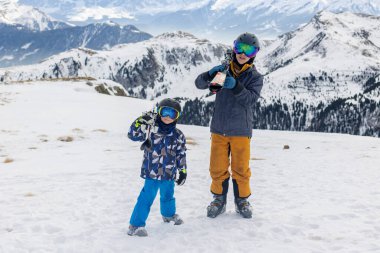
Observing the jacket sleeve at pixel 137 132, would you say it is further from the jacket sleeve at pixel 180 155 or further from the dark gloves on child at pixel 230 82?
the dark gloves on child at pixel 230 82

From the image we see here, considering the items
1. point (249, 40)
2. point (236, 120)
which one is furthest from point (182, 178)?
point (249, 40)

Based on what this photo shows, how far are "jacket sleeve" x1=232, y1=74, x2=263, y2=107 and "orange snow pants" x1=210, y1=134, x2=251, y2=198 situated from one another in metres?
0.85

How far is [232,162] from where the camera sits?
9.06 metres

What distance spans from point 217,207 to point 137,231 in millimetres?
2097

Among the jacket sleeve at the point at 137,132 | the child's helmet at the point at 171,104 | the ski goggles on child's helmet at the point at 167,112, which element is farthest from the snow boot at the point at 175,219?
the child's helmet at the point at 171,104

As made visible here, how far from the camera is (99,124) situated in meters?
26.4

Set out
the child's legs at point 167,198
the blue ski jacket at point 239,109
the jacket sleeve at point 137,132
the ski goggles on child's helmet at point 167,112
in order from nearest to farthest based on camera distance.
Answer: the jacket sleeve at point 137,132
the ski goggles on child's helmet at point 167,112
the child's legs at point 167,198
the blue ski jacket at point 239,109

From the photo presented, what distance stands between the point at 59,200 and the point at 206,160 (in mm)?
8468

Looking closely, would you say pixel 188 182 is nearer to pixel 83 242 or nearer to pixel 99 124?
pixel 83 242

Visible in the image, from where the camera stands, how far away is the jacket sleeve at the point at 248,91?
818cm

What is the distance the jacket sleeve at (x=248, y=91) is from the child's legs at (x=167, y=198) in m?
2.30

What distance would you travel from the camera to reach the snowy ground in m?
7.69

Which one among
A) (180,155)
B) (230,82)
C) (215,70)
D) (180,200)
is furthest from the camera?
(180,200)

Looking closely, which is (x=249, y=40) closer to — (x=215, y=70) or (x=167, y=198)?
(x=215, y=70)
